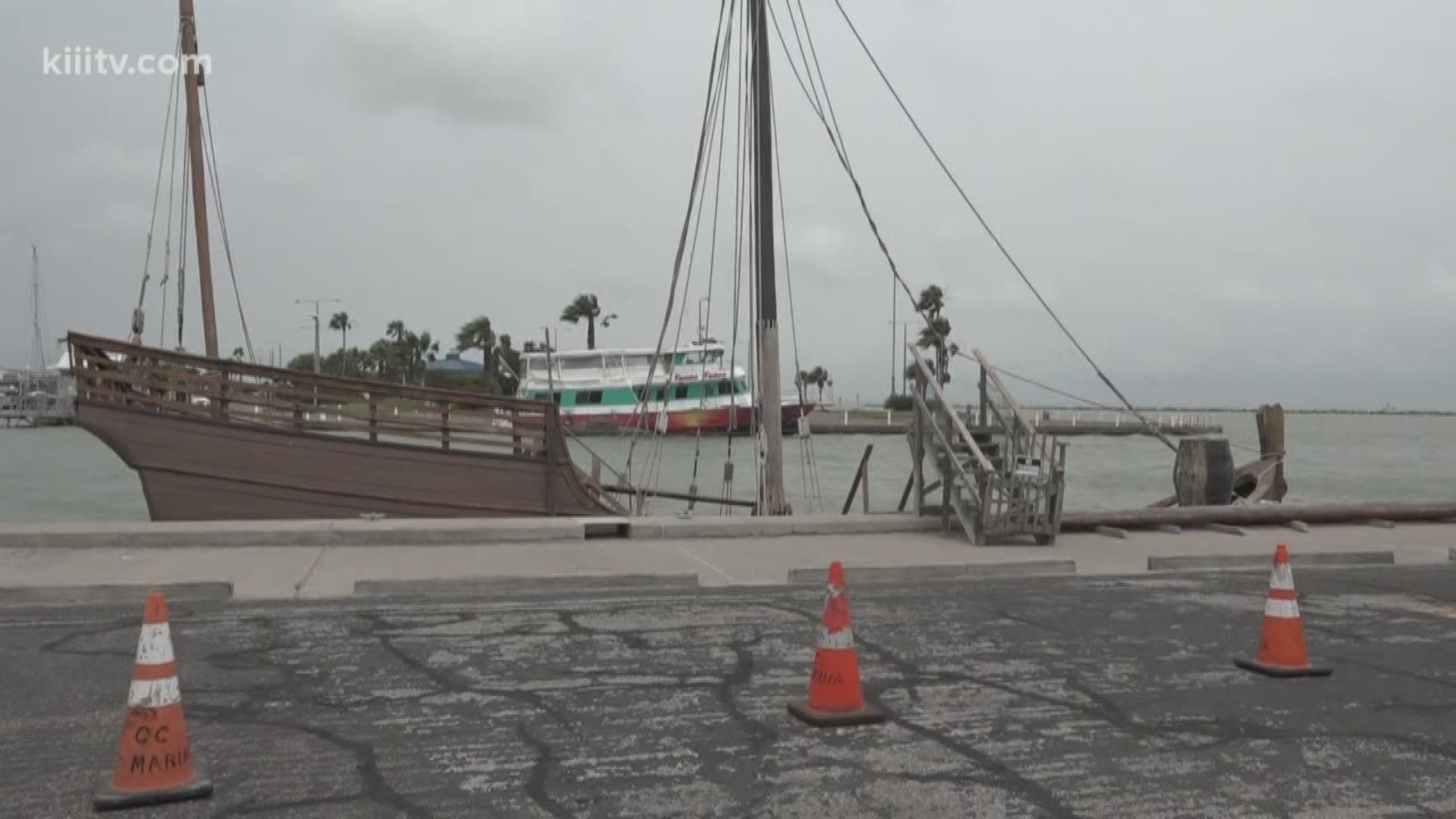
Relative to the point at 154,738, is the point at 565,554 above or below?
below

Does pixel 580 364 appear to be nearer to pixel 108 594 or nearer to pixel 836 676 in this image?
pixel 108 594

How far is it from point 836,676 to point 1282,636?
2850mm

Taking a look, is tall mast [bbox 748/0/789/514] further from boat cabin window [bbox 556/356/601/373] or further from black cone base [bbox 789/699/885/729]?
boat cabin window [bbox 556/356/601/373]

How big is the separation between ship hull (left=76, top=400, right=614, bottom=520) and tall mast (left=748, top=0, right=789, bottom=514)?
2.72m

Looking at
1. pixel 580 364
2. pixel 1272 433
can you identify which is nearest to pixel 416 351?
pixel 580 364

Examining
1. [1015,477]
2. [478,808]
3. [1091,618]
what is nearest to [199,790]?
[478,808]

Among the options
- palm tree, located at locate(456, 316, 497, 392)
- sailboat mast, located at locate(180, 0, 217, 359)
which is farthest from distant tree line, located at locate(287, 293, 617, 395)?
sailboat mast, located at locate(180, 0, 217, 359)

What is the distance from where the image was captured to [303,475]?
50.6 ft

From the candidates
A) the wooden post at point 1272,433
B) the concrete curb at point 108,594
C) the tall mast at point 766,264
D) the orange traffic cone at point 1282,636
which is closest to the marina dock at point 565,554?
the concrete curb at point 108,594

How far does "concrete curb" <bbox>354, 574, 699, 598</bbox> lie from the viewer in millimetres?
9062

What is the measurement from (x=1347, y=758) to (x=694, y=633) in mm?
3871

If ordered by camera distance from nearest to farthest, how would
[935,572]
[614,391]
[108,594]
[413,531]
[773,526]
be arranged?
[108,594] < [935,572] < [413,531] < [773,526] < [614,391]

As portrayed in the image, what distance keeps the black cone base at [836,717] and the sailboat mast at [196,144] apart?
1857 cm

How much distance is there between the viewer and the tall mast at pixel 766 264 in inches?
601
